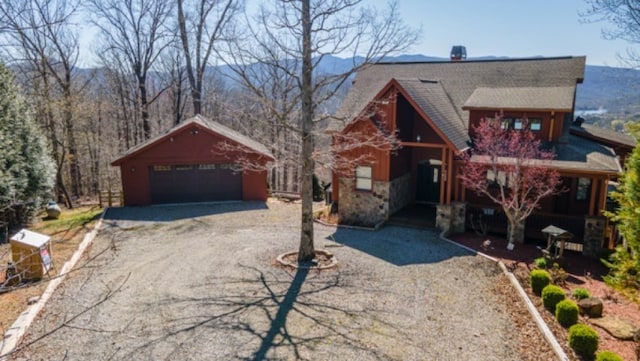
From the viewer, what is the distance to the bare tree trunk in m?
11.8

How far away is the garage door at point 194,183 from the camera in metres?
21.8

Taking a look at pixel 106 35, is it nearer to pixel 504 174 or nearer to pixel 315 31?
pixel 315 31

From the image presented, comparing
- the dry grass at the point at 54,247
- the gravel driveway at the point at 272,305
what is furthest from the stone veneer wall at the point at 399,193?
the dry grass at the point at 54,247

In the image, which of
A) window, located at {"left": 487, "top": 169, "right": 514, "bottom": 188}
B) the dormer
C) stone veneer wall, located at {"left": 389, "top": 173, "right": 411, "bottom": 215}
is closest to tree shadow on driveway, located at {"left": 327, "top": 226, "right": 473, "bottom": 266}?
stone veneer wall, located at {"left": 389, "top": 173, "right": 411, "bottom": 215}

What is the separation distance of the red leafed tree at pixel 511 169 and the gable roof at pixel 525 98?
0.65 meters

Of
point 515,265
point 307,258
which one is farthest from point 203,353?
point 515,265

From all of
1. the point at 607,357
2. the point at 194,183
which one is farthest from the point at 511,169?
the point at 194,183

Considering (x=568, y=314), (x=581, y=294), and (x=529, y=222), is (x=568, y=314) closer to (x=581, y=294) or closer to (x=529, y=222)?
(x=581, y=294)

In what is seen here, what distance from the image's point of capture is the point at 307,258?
13172mm

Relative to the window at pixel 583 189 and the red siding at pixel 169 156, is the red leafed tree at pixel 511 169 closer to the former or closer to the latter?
the window at pixel 583 189

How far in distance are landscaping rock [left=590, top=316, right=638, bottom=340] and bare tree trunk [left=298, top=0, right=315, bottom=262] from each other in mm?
7466

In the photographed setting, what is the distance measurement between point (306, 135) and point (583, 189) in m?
11.3

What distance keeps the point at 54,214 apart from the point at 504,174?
19711mm

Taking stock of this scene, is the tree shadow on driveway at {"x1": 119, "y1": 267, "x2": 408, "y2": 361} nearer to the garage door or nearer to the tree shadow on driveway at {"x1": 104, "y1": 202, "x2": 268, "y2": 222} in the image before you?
the tree shadow on driveway at {"x1": 104, "y1": 202, "x2": 268, "y2": 222}
